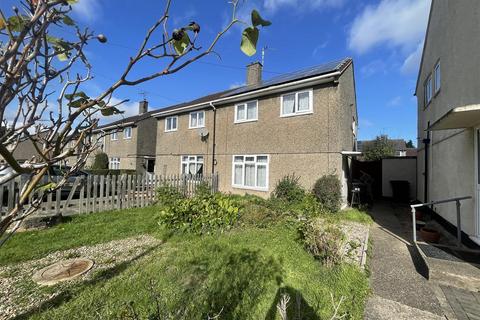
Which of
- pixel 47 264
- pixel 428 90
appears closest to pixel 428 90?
pixel 428 90

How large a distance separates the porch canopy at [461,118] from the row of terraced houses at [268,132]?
4603 mm

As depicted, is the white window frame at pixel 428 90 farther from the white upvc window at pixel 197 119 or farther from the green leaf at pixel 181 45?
the green leaf at pixel 181 45

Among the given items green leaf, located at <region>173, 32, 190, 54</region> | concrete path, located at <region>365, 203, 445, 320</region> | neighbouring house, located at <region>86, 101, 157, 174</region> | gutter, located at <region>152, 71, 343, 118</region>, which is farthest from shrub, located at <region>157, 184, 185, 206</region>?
neighbouring house, located at <region>86, 101, 157, 174</region>

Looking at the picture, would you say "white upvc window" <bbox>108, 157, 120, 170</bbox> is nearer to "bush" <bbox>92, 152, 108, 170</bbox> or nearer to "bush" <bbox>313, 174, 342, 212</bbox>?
"bush" <bbox>92, 152, 108, 170</bbox>

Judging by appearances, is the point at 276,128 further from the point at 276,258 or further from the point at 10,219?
the point at 10,219

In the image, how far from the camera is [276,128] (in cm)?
1182

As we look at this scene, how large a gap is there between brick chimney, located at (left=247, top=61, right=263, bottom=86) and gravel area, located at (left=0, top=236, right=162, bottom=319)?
13.7 m

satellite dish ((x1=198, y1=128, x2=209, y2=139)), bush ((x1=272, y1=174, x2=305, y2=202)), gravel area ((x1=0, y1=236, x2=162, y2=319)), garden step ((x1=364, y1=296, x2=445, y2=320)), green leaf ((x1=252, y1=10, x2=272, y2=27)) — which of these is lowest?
garden step ((x1=364, y1=296, x2=445, y2=320))

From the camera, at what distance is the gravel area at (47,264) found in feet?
10.4

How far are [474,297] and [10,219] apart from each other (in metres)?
5.69

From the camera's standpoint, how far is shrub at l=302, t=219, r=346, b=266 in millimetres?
4547

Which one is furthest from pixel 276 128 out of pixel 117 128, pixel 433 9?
pixel 117 128

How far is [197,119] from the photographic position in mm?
16078

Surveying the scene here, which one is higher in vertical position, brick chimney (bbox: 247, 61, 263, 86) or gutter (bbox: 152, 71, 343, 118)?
brick chimney (bbox: 247, 61, 263, 86)
